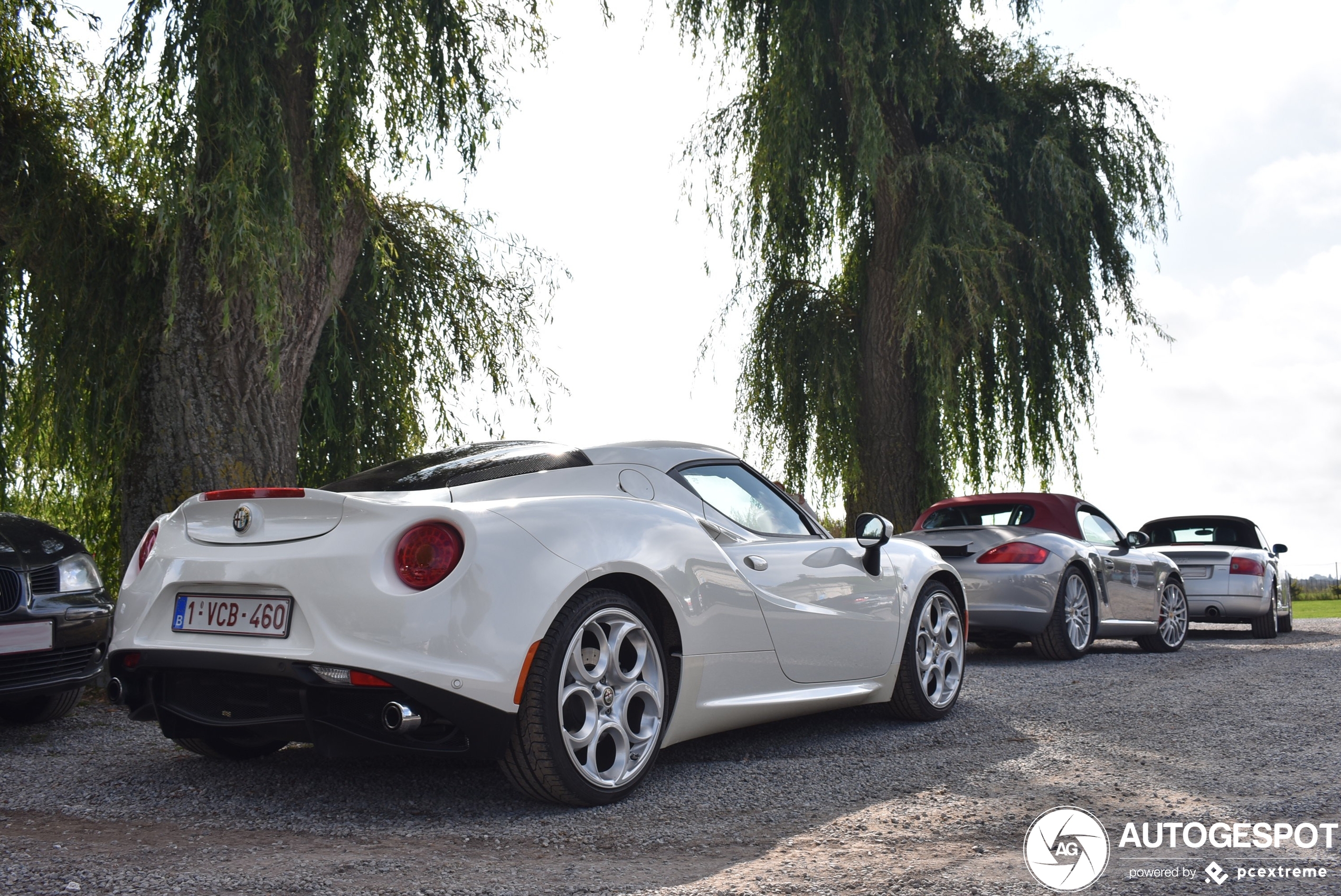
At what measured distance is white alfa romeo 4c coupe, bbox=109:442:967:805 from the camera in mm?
3527

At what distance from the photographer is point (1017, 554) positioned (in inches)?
346

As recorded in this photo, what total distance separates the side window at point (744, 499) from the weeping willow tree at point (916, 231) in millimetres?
7540

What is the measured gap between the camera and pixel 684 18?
1409 centimetres

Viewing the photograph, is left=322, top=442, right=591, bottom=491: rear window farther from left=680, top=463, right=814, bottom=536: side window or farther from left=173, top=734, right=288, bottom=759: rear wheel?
left=173, top=734, right=288, bottom=759: rear wheel

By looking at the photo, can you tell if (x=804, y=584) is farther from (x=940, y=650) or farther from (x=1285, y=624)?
(x=1285, y=624)

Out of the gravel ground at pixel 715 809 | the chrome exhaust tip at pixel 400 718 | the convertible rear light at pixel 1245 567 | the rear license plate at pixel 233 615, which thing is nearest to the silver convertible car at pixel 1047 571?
the gravel ground at pixel 715 809

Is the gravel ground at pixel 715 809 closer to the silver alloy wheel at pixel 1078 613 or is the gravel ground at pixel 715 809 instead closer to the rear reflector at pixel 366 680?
the rear reflector at pixel 366 680

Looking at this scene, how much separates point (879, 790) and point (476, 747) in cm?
153

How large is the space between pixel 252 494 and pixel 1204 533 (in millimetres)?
13057

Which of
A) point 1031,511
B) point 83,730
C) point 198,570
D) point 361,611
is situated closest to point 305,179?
point 83,730

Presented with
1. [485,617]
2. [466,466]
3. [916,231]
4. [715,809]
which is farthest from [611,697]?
[916,231]

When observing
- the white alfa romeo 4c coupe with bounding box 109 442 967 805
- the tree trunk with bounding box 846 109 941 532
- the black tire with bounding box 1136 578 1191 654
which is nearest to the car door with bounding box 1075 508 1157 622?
the black tire with bounding box 1136 578 1191 654

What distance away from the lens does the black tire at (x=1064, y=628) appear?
878 cm

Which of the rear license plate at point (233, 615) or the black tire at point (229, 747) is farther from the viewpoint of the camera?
the black tire at point (229, 747)
